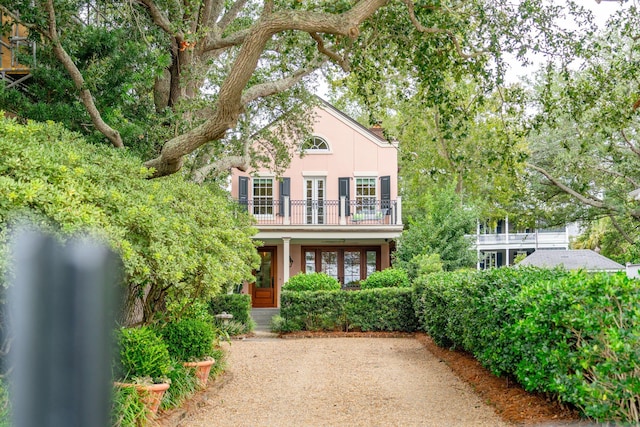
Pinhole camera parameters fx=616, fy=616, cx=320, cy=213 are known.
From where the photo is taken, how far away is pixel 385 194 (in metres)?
22.5

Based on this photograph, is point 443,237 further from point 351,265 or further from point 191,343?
point 191,343

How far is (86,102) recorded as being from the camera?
902 cm

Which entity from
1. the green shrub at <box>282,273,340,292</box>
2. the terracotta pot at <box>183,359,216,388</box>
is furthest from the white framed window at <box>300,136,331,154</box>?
the terracotta pot at <box>183,359,216,388</box>

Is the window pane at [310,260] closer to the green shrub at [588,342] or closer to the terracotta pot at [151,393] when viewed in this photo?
the terracotta pot at [151,393]

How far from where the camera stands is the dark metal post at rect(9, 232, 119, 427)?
55cm

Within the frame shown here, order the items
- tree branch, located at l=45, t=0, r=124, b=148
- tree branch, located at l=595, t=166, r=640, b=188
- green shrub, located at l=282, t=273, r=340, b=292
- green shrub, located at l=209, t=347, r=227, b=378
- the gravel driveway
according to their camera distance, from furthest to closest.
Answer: tree branch, located at l=595, t=166, r=640, b=188 → green shrub, located at l=282, t=273, r=340, b=292 → green shrub, located at l=209, t=347, r=227, b=378 → tree branch, located at l=45, t=0, r=124, b=148 → the gravel driveway

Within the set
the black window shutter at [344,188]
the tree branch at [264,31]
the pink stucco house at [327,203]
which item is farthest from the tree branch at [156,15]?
the black window shutter at [344,188]

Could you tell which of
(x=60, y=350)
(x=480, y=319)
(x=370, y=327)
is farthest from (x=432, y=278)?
(x=60, y=350)

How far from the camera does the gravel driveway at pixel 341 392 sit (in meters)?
6.97

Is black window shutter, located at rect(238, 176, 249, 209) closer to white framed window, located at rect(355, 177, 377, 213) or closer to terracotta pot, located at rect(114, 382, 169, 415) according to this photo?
white framed window, located at rect(355, 177, 377, 213)

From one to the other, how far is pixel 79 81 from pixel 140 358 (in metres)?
4.50

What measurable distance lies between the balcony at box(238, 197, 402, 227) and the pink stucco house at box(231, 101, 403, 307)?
4 centimetres

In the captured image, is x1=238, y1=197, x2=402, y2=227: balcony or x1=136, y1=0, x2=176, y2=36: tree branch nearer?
x1=136, y1=0, x2=176, y2=36: tree branch

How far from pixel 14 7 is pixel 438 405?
806 cm
